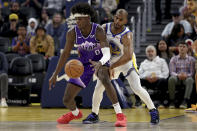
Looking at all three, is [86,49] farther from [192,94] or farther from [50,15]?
[50,15]

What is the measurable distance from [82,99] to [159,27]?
523 cm

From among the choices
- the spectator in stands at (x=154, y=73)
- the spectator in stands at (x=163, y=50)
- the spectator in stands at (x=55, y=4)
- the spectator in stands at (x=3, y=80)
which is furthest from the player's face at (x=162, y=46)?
the spectator in stands at (x=55, y=4)

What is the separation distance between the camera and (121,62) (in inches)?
308

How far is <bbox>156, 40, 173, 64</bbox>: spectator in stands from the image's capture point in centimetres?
1341

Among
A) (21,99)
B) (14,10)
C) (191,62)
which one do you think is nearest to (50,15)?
(14,10)

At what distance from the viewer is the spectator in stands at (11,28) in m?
15.7

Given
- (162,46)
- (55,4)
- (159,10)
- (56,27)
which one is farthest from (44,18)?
(162,46)

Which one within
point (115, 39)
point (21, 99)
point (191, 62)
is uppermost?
point (115, 39)

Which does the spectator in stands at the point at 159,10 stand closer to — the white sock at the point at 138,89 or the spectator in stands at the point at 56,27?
the spectator in stands at the point at 56,27

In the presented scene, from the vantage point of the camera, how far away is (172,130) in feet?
21.7

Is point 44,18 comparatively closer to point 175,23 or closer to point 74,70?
point 175,23

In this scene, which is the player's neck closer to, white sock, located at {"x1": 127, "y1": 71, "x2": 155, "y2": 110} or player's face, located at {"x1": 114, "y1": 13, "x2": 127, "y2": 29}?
player's face, located at {"x1": 114, "y1": 13, "x2": 127, "y2": 29}

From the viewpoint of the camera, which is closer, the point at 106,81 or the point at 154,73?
the point at 106,81

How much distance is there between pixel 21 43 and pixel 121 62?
719cm
